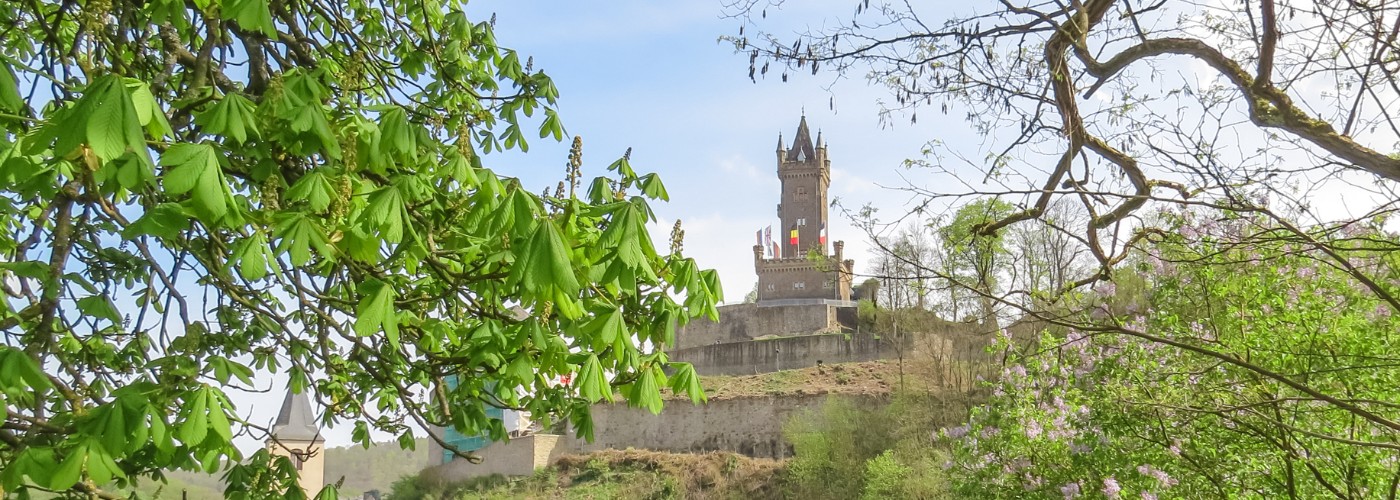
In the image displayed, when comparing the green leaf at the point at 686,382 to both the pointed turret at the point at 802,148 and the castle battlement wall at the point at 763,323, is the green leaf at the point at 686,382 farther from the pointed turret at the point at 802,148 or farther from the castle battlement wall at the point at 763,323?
the pointed turret at the point at 802,148

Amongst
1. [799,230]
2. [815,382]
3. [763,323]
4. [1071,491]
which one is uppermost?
[799,230]

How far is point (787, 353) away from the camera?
112 feet

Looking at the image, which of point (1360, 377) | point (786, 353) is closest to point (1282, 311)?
point (1360, 377)

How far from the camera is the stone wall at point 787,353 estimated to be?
105 ft

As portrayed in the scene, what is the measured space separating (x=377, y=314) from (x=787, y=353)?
106ft

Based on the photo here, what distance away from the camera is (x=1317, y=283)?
18.2 feet

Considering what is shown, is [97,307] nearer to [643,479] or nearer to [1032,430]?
[1032,430]

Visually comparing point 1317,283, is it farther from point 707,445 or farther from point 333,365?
point 707,445

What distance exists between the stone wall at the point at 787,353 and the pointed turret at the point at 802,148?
15.4 meters

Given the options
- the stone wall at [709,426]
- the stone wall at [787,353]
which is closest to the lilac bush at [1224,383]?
the stone wall at [709,426]

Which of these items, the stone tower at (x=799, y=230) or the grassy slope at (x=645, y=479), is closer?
the grassy slope at (x=645, y=479)

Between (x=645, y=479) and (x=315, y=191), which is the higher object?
(x=315, y=191)

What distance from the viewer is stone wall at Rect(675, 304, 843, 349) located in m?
39.1

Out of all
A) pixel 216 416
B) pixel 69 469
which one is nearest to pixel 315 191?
pixel 216 416
